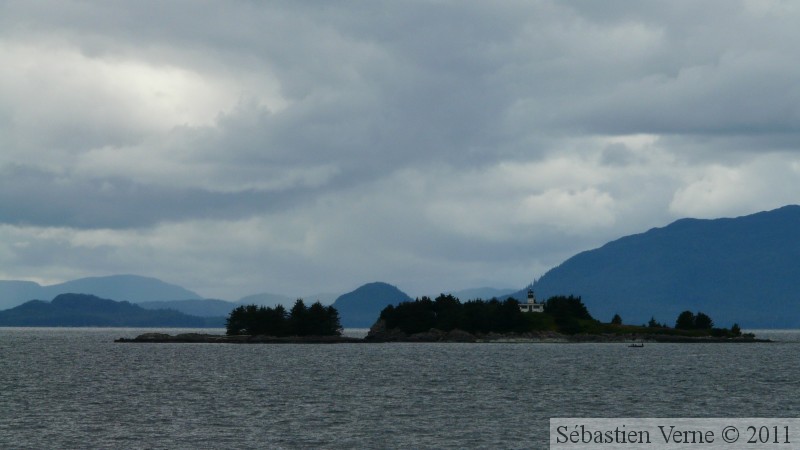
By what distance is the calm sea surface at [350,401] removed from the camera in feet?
268

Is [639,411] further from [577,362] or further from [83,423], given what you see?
[577,362]

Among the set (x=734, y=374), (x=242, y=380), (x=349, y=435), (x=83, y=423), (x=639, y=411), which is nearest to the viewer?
(x=349, y=435)

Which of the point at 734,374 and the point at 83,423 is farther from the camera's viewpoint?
the point at 734,374

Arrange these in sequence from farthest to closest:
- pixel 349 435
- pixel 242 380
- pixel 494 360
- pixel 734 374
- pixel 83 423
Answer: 1. pixel 494 360
2. pixel 734 374
3. pixel 242 380
4. pixel 83 423
5. pixel 349 435

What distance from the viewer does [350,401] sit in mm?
110188

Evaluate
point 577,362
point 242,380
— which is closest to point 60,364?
point 242,380

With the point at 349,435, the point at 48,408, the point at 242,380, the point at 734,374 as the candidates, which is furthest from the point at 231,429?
the point at 734,374

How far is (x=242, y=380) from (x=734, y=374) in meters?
75.3

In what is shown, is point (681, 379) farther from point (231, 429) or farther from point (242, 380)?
point (231, 429)

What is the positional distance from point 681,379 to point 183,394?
2765 inches

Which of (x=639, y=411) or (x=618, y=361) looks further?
(x=618, y=361)

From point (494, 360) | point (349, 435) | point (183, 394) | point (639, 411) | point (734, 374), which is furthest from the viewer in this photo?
point (494, 360)

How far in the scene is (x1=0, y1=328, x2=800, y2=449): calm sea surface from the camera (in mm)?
81688

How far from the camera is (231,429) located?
8575 cm
